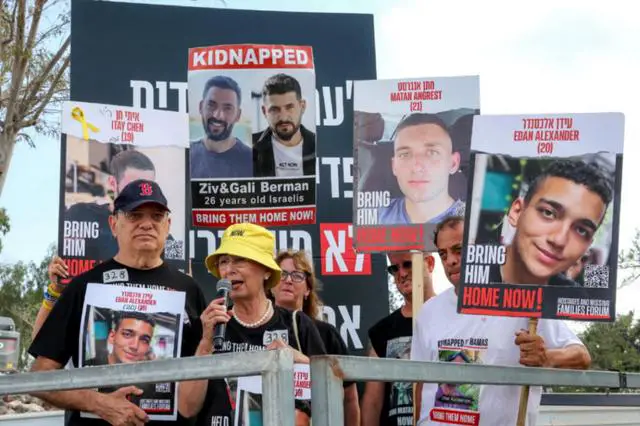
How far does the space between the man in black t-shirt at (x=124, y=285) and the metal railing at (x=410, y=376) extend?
1669 mm

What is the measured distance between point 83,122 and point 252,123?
1.08 meters

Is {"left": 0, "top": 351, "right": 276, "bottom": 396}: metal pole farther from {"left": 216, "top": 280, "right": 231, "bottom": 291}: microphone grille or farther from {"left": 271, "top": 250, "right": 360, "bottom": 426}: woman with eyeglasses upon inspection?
{"left": 271, "top": 250, "right": 360, "bottom": 426}: woman with eyeglasses

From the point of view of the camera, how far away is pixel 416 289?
5039 mm

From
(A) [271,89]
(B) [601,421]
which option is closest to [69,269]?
(A) [271,89]

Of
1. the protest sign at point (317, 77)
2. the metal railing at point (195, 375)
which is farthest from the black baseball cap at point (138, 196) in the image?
the protest sign at point (317, 77)

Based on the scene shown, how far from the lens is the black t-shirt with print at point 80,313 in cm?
416

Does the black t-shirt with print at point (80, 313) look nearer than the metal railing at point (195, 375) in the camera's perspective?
No

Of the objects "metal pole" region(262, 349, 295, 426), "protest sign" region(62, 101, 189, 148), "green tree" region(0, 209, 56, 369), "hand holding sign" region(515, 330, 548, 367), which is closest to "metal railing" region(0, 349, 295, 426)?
"metal pole" region(262, 349, 295, 426)

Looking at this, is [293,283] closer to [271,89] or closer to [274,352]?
[271,89]

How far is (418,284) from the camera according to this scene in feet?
16.7

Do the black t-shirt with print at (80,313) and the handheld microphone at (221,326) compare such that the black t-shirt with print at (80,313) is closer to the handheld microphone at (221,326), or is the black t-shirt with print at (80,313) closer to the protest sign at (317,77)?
the handheld microphone at (221,326)

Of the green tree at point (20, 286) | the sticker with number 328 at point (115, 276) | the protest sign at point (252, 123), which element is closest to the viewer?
the sticker with number 328 at point (115, 276)

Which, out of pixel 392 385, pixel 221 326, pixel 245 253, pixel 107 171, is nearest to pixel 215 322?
pixel 221 326

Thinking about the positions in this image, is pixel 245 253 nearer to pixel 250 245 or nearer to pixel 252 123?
pixel 250 245
